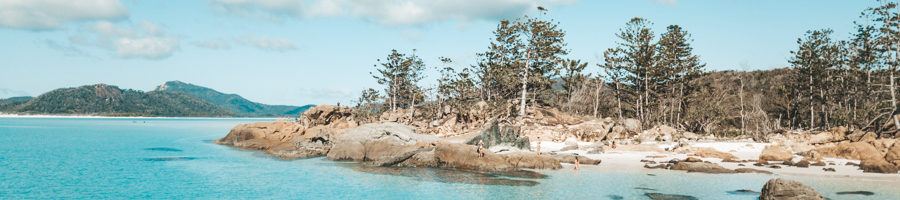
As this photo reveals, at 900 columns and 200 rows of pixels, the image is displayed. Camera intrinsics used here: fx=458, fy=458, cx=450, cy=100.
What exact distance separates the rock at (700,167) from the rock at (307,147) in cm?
2249

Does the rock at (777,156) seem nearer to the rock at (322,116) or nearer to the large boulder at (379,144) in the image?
the large boulder at (379,144)

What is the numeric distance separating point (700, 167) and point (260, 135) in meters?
35.6

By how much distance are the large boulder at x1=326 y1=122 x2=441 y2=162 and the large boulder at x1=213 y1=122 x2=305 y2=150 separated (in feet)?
39.5

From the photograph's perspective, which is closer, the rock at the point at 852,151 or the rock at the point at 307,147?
the rock at the point at 852,151

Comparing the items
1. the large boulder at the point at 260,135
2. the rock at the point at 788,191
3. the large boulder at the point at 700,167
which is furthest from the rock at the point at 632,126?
the large boulder at the point at 260,135

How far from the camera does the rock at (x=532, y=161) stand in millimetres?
23484

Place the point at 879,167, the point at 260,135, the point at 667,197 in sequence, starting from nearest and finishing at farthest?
the point at 667,197, the point at 879,167, the point at 260,135

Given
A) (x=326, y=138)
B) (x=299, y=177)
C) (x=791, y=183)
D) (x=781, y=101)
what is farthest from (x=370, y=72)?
(x=791, y=183)

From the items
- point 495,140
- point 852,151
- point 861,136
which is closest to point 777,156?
point 852,151

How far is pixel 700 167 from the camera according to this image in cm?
2166

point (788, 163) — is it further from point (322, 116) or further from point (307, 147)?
point (322, 116)

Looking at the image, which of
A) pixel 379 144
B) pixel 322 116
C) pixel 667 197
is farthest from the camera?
pixel 322 116

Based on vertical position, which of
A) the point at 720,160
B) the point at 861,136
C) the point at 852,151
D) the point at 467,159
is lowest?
the point at 467,159

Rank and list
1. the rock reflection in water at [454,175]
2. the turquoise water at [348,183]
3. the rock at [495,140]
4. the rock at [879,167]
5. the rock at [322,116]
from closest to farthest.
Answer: the turquoise water at [348,183]
the rock at [879,167]
the rock reflection in water at [454,175]
the rock at [495,140]
the rock at [322,116]
